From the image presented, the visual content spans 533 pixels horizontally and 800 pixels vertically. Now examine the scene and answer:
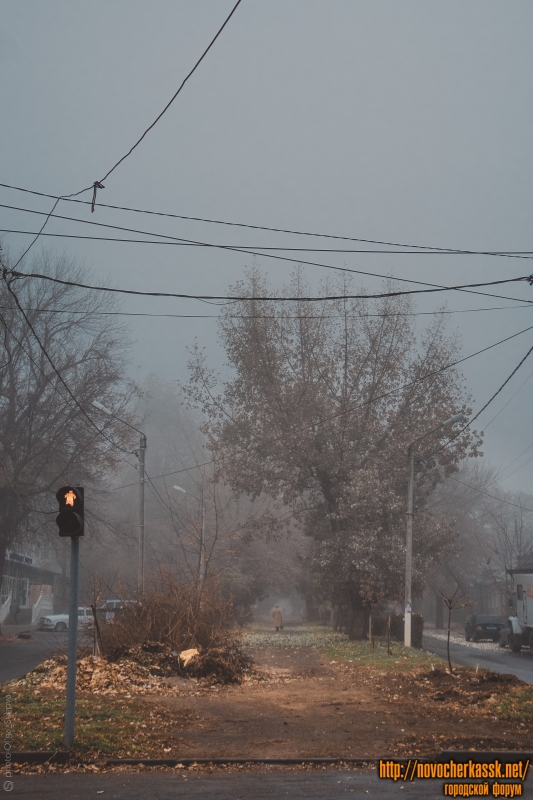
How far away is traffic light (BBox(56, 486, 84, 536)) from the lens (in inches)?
341

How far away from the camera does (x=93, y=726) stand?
9609mm

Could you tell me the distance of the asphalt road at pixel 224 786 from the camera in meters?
6.91

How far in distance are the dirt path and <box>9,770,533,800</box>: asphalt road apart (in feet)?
2.81

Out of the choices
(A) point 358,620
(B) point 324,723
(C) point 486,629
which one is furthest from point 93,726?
(C) point 486,629

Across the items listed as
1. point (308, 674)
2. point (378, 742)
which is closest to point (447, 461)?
point (308, 674)

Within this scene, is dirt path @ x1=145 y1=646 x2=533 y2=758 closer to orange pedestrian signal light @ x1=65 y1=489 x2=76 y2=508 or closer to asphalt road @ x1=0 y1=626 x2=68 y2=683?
orange pedestrian signal light @ x1=65 y1=489 x2=76 y2=508

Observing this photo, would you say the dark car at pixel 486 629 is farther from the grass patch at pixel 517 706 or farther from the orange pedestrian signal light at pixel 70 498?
the orange pedestrian signal light at pixel 70 498

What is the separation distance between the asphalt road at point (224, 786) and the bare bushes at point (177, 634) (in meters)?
8.24

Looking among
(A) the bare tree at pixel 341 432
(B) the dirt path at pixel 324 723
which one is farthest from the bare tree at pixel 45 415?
(B) the dirt path at pixel 324 723

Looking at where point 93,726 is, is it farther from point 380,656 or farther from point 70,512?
point 380,656

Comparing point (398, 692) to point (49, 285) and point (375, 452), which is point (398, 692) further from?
point (49, 285)

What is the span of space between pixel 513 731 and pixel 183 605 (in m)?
9.45

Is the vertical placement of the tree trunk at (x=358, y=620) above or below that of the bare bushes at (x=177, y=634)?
below

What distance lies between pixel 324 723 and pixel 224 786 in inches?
144
